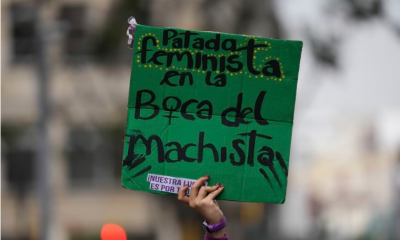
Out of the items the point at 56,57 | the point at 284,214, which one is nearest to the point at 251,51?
the point at 56,57

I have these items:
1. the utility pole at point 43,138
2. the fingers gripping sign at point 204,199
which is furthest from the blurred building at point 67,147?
the fingers gripping sign at point 204,199

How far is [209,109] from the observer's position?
14.9 ft

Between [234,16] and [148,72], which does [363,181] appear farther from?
[148,72]

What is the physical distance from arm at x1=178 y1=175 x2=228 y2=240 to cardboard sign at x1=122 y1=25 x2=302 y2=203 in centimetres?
10

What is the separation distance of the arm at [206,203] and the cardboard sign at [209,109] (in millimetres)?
99

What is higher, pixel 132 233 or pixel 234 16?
pixel 234 16

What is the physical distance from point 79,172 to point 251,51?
87.6 feet

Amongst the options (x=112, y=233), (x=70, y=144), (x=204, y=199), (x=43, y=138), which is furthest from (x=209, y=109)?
(x=70, y=144)

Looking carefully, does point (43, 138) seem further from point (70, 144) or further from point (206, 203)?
point (206, 203)

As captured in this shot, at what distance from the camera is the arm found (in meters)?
4.26

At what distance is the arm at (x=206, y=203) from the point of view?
14.0ft

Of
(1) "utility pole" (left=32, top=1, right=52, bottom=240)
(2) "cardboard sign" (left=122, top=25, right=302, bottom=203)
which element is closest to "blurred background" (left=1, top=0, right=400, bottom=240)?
(1) "utility pole" (left=32, top=1, right=52, bottom=240)

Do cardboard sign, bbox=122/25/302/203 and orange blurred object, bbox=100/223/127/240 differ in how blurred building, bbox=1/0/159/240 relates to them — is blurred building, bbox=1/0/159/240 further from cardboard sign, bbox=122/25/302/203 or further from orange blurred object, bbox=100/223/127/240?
orange blurred object, bbox=100/223/127/240

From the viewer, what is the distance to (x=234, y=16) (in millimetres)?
19203
